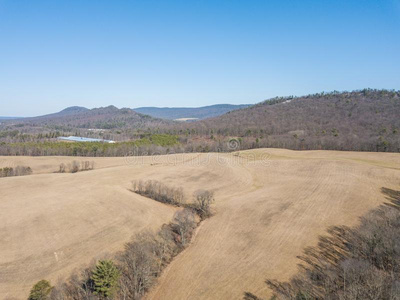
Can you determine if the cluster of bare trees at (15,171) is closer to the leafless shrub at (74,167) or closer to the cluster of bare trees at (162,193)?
the leafless shrub at (74,167)

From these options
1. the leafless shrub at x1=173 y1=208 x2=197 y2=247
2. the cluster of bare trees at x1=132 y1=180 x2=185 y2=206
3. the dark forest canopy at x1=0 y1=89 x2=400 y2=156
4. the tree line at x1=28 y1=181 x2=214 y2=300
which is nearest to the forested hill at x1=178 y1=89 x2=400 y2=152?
the dark forest canopy at x1=0 y1=89 x2=400 y2=156

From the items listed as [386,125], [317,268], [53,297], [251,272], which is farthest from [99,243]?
[386,125]

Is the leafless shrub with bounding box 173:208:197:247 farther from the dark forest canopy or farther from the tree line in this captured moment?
the dark forest canopy

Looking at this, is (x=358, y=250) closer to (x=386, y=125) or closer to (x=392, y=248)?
(x=392, y=248)

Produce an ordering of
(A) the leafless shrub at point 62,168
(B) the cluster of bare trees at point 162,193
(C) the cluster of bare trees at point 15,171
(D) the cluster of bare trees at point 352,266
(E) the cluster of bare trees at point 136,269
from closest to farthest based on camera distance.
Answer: (D) the cluster of bare trees at point 352,266
(E) the cluster of bare trees at point 136,269
(B) the cluster of bare trees at point 162,193
(C) the cluster of bare trees at point 15,171
(A) the leafless shrub at point 62,168

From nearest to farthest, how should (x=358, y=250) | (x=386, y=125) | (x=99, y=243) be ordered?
(x=358, y=250), (x=99, y=243), (x=386, y=125)

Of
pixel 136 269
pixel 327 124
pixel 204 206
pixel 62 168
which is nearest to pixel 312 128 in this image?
pixel 327 124

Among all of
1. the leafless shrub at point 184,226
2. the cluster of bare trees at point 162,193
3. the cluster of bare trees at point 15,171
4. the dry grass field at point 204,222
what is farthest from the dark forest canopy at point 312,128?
the leafless shrub at point 184,226
